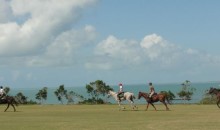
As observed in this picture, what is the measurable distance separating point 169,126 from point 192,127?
1.48m

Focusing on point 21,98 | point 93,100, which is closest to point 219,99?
point 93,100

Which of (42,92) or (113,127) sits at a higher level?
(42,92)

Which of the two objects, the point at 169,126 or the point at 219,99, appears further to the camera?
the point at 219,99

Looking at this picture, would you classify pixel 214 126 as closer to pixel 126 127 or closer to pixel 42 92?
pixel 126 127

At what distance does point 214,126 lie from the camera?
27.6 m

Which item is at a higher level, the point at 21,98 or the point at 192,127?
the point at 21,98

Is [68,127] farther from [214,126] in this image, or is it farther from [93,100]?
[93,100]

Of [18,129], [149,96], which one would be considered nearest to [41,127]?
[18,129]

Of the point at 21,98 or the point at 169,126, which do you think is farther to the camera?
the point at 21,98

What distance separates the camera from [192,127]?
2728 centimetres

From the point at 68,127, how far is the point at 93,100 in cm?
5576

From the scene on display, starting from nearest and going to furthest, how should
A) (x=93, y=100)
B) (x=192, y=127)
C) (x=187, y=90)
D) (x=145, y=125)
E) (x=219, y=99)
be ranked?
(x=192, y=127)
(x=145, y=125)
(x=219, y=99)
(x=93, y=100)
(x=187, y=90)

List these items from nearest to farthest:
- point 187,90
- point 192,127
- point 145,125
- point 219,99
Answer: point 192,127 → point 145,125 → point 219,99 → point 187,90

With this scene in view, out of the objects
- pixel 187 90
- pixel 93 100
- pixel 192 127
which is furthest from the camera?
pixel 187 90
